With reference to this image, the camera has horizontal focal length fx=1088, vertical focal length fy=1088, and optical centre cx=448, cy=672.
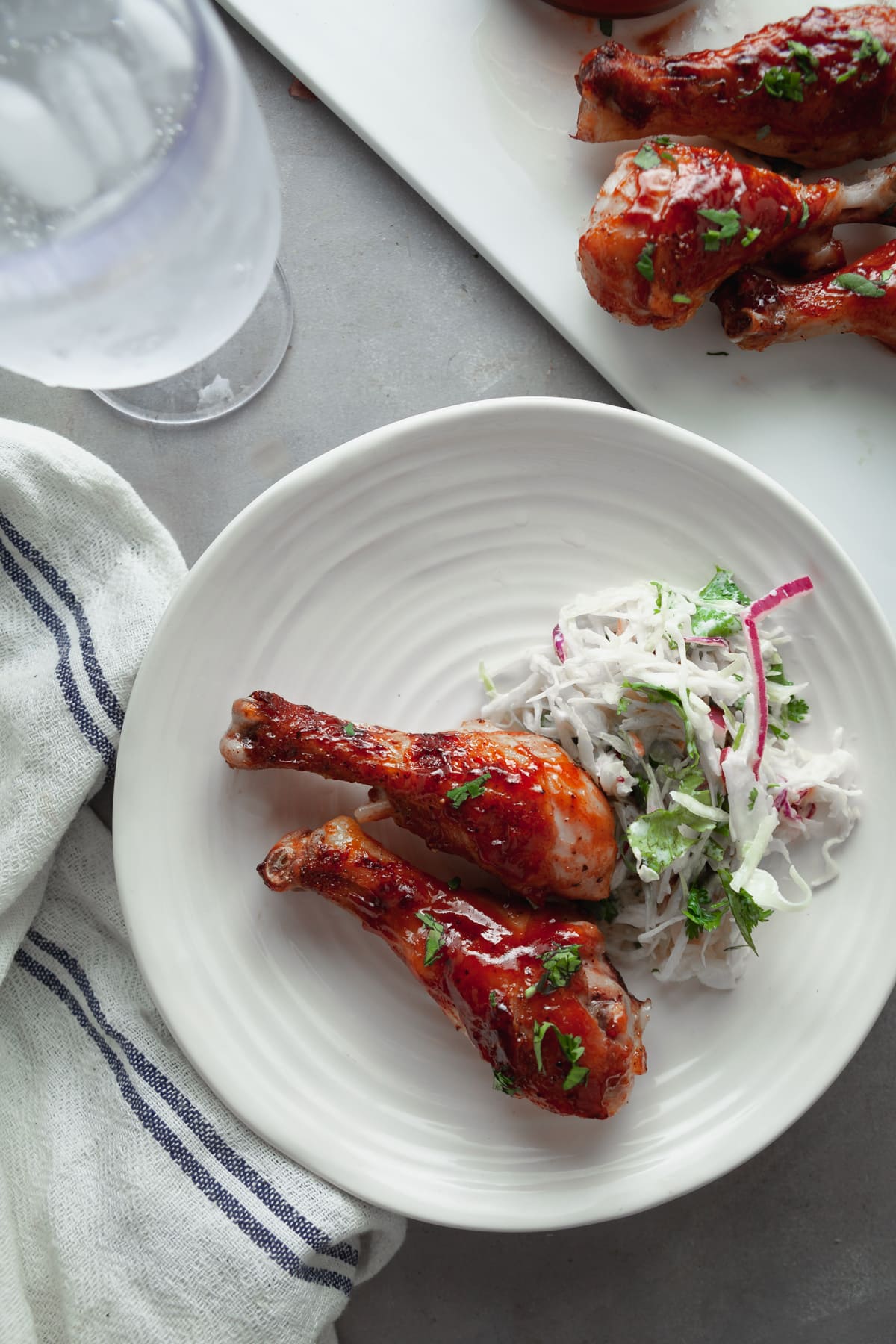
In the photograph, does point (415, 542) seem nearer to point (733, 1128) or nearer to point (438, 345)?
point (438, 345)

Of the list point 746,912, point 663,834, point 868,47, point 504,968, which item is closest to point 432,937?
point 504,968

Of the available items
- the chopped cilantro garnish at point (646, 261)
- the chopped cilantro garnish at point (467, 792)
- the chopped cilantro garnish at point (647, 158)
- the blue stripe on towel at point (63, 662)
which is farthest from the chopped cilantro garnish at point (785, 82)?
the blue stripe on towel at point (63, 662)

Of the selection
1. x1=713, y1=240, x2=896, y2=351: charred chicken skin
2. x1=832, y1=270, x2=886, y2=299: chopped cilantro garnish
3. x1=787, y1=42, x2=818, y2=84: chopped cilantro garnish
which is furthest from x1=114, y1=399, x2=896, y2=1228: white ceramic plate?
x1=787, y1=42, x2=818, y2=84: chopped cilantro garnish

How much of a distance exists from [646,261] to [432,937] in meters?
1.51

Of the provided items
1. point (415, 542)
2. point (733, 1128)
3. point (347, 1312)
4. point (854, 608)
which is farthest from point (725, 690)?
point (347, 1312)

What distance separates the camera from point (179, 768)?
7.68 feet

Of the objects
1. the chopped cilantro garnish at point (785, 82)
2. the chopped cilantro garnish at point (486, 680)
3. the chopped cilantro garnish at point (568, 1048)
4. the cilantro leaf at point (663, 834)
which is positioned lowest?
the chopped cilantro garnish at point (568, 1048)

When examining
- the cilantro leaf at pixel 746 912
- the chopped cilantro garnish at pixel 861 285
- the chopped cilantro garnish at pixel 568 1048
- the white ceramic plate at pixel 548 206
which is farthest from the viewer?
the white ceramic plate at pixel 548 206

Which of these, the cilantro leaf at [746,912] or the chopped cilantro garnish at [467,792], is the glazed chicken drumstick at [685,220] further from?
the cilantro leaf at [746,912]

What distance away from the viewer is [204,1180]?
7.61 feet

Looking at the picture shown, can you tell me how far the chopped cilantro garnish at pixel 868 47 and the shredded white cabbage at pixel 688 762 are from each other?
119cm

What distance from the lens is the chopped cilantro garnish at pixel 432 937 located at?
218 centimetres

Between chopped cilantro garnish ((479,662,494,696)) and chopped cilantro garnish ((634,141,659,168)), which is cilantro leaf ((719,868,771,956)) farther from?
chopped cilantro garnish ((634,141,659,168))

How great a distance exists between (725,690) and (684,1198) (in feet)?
4.37
